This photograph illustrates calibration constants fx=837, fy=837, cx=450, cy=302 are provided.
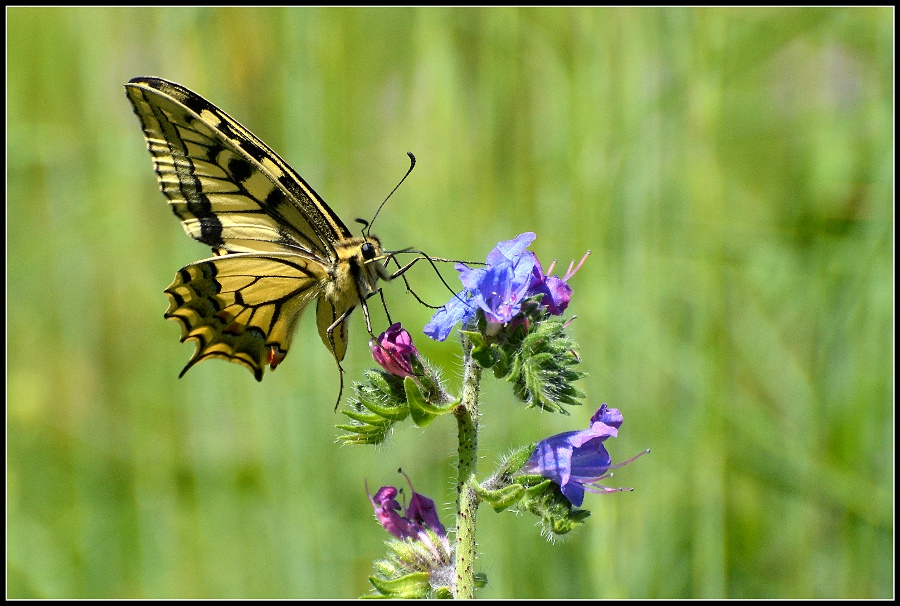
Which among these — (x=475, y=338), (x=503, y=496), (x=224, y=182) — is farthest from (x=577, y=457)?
(x=224, y=182)

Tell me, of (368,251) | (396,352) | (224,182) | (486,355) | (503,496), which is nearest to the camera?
(503,496)

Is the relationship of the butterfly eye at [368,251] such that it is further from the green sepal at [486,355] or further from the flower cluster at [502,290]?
the green sepal at [486,355]

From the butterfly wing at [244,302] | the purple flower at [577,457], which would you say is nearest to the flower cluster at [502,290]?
the purple flower at [577,457]

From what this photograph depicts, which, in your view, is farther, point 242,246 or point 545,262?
point 545,262

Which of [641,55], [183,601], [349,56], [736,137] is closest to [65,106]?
[349,56]

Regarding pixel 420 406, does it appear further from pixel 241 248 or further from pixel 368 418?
pixel 241 248

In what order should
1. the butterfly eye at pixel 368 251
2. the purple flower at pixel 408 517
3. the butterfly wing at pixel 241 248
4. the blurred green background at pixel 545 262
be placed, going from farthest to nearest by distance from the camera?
the blurred green background at pixel 545 262 → the butterfly wing at pixel 241 248 → the butterfly eye at pixel 368 251 → the purple flower at pixel 408 517
